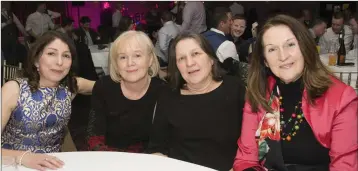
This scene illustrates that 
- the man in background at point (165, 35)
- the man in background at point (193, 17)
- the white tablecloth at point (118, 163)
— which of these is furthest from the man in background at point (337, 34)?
the white tablecloth at point (118, 163)

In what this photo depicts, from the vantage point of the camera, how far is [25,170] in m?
1.46

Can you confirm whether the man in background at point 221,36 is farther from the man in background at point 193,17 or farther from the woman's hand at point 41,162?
the woman's hand at point 41,162

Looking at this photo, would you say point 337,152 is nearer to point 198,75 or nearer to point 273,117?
point 273,117

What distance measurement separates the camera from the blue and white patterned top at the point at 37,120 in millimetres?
1945

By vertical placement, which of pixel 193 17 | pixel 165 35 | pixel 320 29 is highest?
pixel 193 17

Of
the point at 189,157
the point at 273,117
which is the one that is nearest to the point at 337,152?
the point at 273,117

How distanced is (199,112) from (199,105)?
4cm

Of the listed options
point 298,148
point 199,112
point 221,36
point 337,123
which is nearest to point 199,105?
point 199,112

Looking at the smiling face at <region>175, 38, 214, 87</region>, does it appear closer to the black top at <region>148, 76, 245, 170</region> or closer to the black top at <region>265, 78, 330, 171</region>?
the black top at <region>148, 76, 245, 170</region>

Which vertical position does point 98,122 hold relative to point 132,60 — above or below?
below

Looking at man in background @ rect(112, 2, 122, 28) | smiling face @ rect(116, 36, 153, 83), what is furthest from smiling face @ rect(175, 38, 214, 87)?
man in background @ rect(112, 2, 122, 28)

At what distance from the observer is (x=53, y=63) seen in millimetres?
1979

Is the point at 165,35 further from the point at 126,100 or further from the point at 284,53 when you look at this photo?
the point at 284,53

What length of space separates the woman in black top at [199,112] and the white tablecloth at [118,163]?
36 cm
